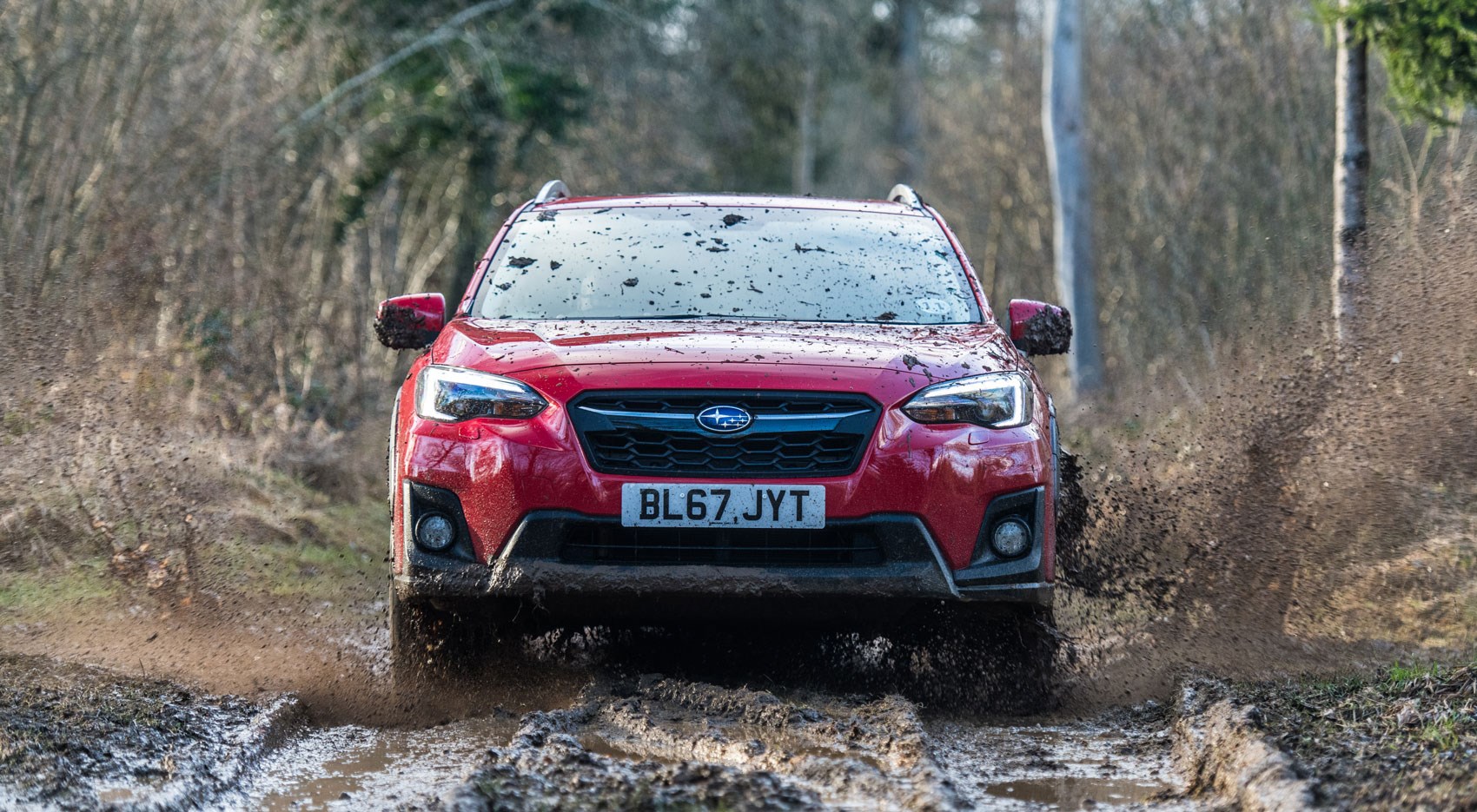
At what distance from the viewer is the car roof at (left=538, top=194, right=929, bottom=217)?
6973 mm

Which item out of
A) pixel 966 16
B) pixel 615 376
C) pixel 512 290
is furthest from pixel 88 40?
pixel 966 16

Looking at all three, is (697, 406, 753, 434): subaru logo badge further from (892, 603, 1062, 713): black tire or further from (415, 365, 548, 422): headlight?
(892, 603, 1062, 713): black tire

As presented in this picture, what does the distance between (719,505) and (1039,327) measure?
6.59 ft

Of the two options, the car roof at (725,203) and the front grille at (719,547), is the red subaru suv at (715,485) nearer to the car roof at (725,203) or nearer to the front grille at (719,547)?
the front grille at (719,547)

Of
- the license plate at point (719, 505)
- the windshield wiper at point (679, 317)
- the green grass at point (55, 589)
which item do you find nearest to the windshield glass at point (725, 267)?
the windshield wiper at point (679, 317)

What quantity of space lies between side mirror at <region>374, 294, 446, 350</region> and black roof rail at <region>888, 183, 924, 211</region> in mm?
2125

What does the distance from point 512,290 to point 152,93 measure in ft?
21.0

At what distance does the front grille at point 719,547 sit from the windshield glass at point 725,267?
3.69 feet

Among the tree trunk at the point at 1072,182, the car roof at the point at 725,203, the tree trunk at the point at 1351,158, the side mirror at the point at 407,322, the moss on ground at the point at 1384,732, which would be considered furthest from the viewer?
the tree trunk at the point at 1072,182

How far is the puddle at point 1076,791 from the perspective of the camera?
427 centimetres

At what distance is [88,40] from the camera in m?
11.0

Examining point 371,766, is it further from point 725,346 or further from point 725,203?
point 725,203

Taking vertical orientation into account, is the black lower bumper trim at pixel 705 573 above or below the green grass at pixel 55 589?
above

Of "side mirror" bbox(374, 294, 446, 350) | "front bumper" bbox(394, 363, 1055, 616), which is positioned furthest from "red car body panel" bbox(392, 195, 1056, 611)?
"side mirror" bbox(374, 294, 446, 350)
